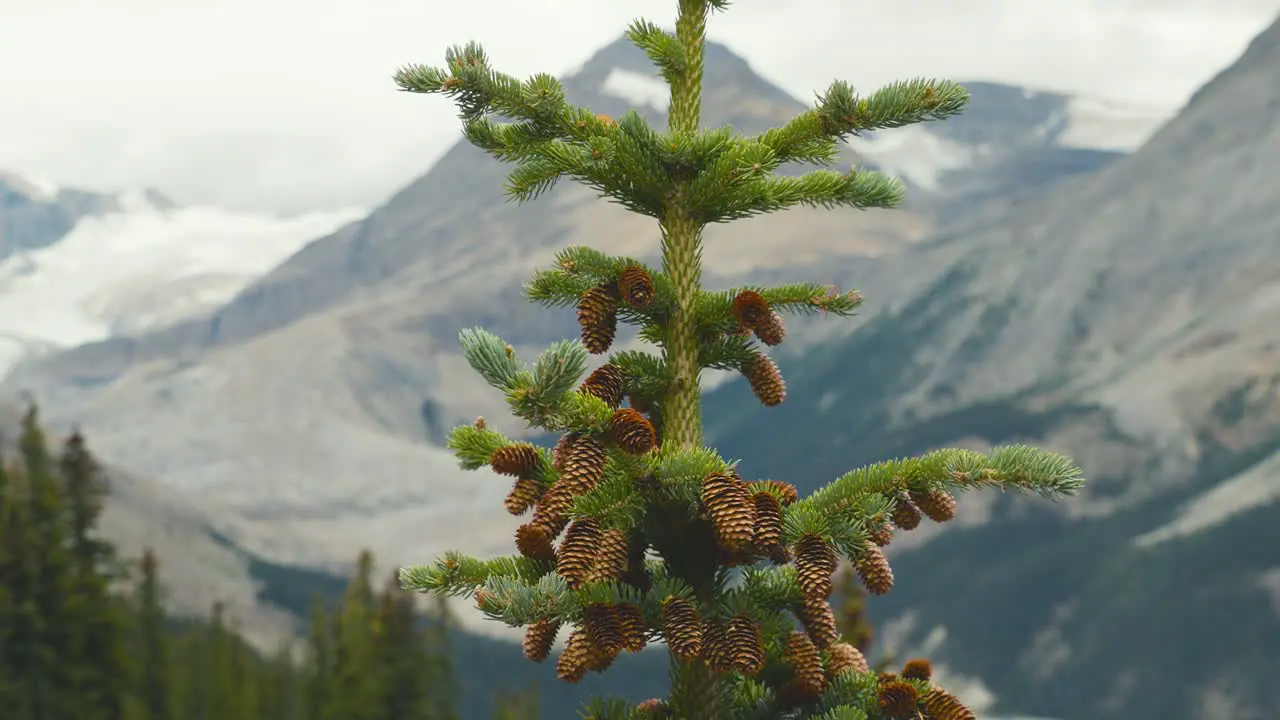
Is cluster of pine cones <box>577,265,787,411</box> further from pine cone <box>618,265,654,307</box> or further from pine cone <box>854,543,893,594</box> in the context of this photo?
pine cone <box>854,543,893,594</box>

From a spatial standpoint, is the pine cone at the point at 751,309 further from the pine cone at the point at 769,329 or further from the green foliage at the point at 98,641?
the green foliage at the point at 98,641

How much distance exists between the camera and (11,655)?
60.3 meters

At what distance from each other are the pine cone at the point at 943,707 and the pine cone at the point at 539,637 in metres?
2.55

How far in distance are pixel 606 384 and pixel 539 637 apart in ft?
5.74

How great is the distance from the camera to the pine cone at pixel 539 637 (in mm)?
9641

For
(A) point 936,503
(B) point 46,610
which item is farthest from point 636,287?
(B) point 46,610

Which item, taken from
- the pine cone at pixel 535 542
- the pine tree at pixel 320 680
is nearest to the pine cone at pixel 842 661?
the pine cone at pixel 535 542

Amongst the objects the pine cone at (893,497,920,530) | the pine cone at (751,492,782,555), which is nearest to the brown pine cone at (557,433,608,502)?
the pine cone at (751,492,782,555)

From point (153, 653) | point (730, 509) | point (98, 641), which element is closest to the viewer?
point (730, 509)

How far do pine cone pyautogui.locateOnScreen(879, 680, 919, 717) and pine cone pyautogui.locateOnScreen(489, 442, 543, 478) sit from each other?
278 cm

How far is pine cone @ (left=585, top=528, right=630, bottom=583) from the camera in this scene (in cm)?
896

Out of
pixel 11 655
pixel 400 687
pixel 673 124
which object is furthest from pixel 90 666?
pixel 673 124

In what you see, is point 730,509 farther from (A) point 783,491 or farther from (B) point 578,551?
(A) point 783,491

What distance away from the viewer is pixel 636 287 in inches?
393
